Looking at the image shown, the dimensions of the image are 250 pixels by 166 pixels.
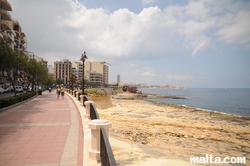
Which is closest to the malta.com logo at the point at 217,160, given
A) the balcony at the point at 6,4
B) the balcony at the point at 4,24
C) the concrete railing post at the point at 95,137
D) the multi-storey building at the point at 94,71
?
the concrete railing post at the point at 95,137

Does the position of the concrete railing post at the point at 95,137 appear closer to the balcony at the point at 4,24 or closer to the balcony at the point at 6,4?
the balcony at the point at 4,24

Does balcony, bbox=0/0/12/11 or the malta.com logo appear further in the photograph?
balcony, bbox=0/0/12/11

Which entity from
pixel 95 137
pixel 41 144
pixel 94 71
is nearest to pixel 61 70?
pixel 94 71

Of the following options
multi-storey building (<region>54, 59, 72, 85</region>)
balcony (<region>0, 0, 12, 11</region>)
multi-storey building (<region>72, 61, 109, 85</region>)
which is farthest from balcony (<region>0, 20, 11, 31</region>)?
multi-storey building (<region>72, 61, 109, 85</region>)

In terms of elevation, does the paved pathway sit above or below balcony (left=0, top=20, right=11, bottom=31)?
below

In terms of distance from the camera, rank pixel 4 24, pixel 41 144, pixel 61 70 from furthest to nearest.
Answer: pixel 61 70
pixel 4 24
pixel 41 144

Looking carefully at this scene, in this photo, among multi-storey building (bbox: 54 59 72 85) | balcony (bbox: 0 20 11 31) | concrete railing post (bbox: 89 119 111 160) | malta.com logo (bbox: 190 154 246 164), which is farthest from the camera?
multi-storey building (bbox: 54 59 72 85)

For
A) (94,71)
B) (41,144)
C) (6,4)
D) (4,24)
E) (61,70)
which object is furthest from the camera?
(94,71)

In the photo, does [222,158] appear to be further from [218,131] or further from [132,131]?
[218,131]

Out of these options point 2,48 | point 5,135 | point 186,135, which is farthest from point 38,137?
point 2,48

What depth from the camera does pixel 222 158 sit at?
30.0 feet

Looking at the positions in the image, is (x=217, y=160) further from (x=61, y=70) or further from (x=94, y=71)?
(x=94, y=71)

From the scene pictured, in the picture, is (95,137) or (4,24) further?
(4,24)

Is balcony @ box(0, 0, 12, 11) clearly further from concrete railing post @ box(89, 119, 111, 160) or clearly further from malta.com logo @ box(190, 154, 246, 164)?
malta.com logo @ box(190, 154, 246, 164)
